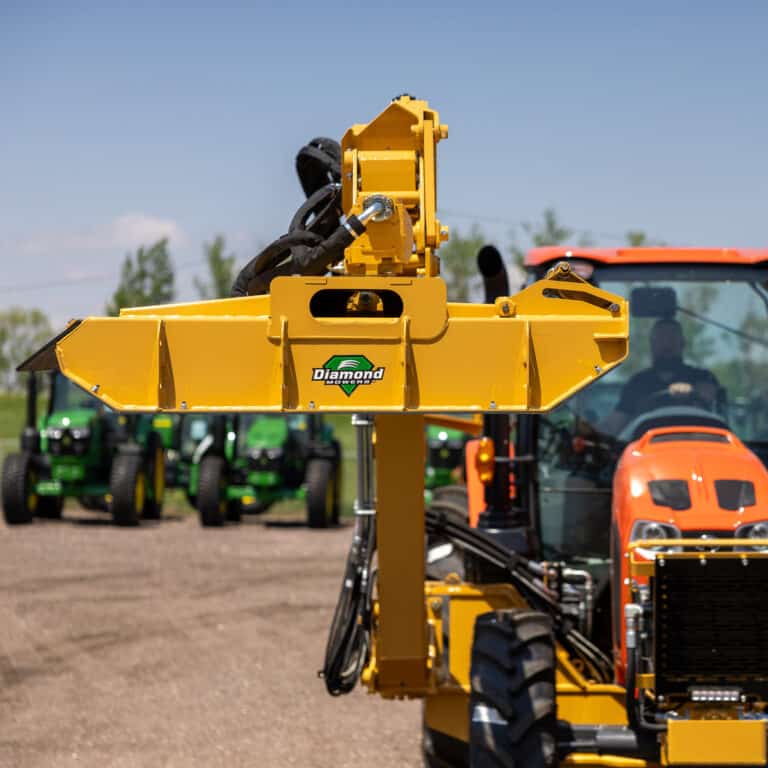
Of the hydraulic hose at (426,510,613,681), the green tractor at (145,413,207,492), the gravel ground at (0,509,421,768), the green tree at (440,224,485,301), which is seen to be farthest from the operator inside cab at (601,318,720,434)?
the green tree at (440,224,485,301)

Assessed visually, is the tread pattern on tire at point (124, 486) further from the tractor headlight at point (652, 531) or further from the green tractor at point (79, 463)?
the tractor headlight at point (652, 531)

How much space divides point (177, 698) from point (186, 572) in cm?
558

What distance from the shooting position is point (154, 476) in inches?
750

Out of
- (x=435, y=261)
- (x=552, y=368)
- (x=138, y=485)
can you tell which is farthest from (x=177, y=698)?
(x=138, y=485)

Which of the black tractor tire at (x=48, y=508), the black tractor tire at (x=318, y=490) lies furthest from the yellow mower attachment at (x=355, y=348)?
the black tractor tire at (x=48, y=508)

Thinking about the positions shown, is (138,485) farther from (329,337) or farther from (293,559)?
(329,337)

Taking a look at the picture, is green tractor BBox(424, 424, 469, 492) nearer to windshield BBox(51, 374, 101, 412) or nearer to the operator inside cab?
windshield BBox(51, 374, 101, 412)

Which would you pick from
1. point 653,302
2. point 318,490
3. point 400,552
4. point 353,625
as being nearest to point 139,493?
point 318,490

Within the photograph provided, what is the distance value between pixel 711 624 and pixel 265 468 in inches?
546

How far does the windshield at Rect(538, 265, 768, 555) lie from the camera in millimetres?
6336

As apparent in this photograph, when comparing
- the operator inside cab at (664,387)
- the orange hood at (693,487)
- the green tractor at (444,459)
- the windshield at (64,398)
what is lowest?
the green tractor at (444,459)

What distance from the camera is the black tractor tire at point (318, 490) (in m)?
18.0

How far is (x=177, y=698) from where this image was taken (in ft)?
26.9

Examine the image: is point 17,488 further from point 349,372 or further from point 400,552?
point 349,372
